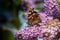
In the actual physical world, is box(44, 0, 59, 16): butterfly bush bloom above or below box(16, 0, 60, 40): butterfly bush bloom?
above

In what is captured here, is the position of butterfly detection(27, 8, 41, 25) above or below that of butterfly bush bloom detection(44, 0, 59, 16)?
below

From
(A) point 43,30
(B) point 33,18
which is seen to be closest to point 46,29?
(A) point 43,30

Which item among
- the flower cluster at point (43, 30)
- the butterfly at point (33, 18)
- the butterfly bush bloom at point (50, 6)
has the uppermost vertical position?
the butterfly bush bloom at point (50, 6)

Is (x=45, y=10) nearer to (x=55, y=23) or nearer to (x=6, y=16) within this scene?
(x=55, y=23)

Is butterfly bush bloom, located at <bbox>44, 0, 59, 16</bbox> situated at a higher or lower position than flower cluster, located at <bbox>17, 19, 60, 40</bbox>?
higher

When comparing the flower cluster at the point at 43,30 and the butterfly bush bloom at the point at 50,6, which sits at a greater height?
the butterfly bush bloom at the point at 50,6

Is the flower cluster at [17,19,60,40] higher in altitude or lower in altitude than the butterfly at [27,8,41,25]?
lower

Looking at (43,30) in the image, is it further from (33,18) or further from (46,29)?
(33,18)

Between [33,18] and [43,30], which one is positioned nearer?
[43,30]

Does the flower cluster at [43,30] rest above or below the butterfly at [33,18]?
below

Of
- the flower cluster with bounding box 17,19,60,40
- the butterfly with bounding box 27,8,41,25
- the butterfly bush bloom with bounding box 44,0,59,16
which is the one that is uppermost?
the butterfly bush bloom with bounding box 44,0,59,16

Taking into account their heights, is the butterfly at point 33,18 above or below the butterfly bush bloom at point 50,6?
below
